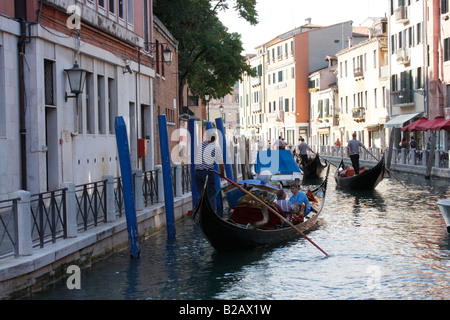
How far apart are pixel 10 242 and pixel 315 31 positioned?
5769cm

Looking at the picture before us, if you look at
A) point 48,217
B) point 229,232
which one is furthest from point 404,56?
point 48,217

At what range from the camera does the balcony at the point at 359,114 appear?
49406 mm

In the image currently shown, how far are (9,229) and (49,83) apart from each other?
21.0 feet

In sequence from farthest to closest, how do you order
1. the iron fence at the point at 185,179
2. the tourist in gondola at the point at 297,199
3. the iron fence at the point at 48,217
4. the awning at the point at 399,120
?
the awning at the point at 399,120 → the iron fence at the point at 185,179 → the tourist in gondola at the point at 297,199 → the iron fence at the point at 48,217

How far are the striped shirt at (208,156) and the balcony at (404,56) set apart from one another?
28013 mm

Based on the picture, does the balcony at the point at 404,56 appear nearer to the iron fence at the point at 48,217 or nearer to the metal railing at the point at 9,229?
the iron fence at the point at 48,217

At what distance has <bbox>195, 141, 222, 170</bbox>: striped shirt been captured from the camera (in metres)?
13.8

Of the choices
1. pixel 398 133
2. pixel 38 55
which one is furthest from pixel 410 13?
pixel 38 55

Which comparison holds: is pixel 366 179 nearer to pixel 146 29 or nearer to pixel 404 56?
pixel 146 29

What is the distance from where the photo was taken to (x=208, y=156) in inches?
546

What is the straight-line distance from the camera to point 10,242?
8.30 m

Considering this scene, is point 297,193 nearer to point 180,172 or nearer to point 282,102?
point 180,172

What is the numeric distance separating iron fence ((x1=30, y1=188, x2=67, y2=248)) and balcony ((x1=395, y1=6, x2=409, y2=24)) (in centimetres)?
3323

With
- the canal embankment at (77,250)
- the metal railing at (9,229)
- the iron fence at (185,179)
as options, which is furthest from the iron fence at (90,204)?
the iron fence at (185,179)
